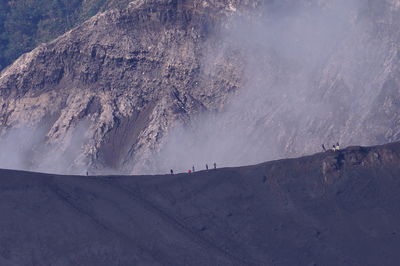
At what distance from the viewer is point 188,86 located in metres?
116

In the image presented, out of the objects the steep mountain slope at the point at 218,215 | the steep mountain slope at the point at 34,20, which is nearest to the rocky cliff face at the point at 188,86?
the steep mountain slope at the point at 218,215

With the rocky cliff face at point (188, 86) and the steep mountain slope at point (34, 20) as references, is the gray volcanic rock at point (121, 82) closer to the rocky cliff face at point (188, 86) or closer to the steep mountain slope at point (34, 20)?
the rocky cliff face at point (188, 86)

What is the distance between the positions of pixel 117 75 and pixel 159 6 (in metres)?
7.19

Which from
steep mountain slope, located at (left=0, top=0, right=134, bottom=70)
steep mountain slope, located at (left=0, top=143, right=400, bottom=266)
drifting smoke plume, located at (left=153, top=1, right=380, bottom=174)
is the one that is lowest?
steep mountain slope, located at (left=0, top=143, right=400, bottom=266)

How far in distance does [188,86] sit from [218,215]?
116 ft

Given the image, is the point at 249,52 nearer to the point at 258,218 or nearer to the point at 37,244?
the point at 258,218

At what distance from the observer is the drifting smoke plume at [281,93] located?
106812 mm

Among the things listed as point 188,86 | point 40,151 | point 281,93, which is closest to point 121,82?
point 188,86

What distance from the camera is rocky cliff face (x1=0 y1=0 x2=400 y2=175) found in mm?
106688

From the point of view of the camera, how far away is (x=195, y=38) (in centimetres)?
11706

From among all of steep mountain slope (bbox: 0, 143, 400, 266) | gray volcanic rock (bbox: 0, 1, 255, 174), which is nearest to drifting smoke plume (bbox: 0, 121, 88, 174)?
gray volcanic rock (bbox: 0, 1, 255, 174)

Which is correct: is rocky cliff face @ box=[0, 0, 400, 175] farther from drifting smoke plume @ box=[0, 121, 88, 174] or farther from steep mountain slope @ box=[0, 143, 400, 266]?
steep mountain slope @ box=[0, 143, 400, 266]

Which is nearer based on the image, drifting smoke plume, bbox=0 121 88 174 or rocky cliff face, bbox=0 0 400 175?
rocky cliff face, bbox=0 0 400 175

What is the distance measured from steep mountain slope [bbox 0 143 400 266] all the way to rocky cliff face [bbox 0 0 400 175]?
18.3 meters
